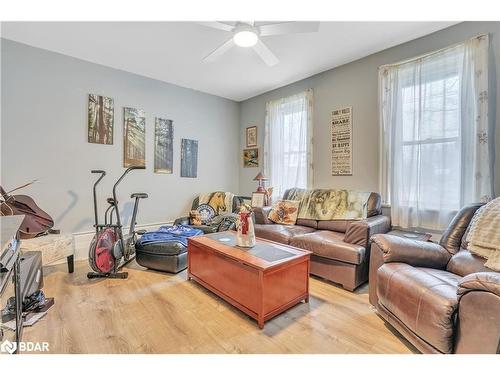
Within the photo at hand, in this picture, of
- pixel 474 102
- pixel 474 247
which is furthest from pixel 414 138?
pixel 474 247

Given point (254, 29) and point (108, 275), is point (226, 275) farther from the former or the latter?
point (254, 29)

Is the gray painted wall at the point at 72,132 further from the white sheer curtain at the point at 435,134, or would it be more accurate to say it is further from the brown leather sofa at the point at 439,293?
the brown leather sofa at the point at 439,293

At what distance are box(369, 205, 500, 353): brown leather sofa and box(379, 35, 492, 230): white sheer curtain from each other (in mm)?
504

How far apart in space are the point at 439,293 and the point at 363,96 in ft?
8.30

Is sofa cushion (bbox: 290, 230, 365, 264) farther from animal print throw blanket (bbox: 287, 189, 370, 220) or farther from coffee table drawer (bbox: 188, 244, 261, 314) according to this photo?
coffee table drawer (bbox: 188, 244, 261, 314)

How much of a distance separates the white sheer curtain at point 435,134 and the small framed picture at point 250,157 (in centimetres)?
226

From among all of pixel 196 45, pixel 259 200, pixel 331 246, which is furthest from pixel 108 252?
pixel 196 45

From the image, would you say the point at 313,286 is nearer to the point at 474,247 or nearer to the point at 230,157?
the point at 474,247

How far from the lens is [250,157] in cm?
478

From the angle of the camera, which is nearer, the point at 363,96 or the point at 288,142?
the point at 363,96

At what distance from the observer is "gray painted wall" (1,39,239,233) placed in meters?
2.81

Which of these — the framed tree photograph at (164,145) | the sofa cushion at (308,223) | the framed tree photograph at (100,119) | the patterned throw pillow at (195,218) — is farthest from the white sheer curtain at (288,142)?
the framed tree photograph at (100,119)

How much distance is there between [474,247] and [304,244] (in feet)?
4.50

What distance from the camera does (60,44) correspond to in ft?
9.26
